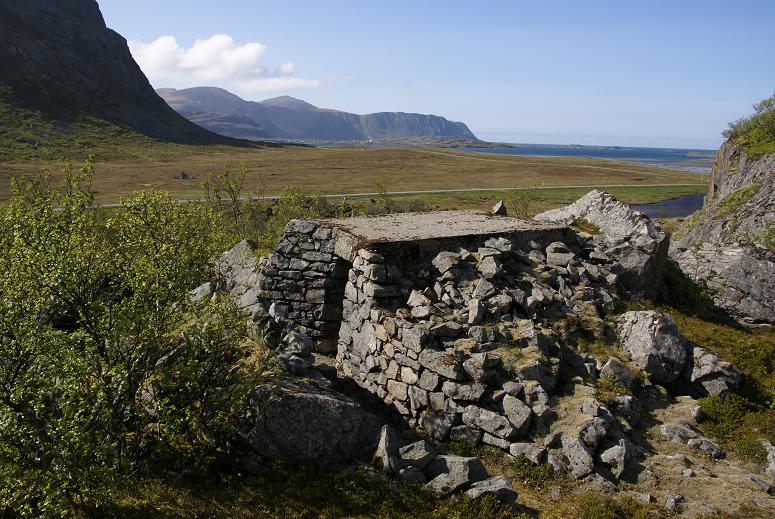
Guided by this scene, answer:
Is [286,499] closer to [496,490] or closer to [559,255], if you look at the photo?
[496,490]

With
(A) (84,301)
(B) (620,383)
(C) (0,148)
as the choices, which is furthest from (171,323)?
(C) (0,148)

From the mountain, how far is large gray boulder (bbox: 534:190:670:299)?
433 feet

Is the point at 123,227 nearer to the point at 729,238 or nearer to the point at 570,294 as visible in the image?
the point at 570,294

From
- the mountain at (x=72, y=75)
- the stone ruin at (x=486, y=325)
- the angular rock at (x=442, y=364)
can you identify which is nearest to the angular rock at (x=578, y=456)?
the stone ruin at (x=486, y=325)

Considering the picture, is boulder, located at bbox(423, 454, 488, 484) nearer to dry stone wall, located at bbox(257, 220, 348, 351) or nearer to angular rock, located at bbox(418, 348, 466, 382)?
angular rock, located at bbox(418, 348, 466, 382)

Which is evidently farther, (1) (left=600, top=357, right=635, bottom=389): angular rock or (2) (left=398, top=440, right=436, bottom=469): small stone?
(1) (left=600, top=357, right=635, bottom=389): angular rock

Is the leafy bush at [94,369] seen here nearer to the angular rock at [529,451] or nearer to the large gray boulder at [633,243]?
the angular rock at [529,451]

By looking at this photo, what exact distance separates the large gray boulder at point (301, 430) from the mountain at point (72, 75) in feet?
441

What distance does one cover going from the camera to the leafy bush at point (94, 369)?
27.1 ft

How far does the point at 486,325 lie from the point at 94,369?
8.55 metres

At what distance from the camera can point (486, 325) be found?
1329 cm

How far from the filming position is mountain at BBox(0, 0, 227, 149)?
140375 millimetres

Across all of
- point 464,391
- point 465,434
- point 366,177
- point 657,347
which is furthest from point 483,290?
point 366,177

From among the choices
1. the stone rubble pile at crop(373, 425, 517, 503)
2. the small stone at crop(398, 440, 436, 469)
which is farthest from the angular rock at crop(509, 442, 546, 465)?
the small stone at crop(398, 440, 436, 469)
